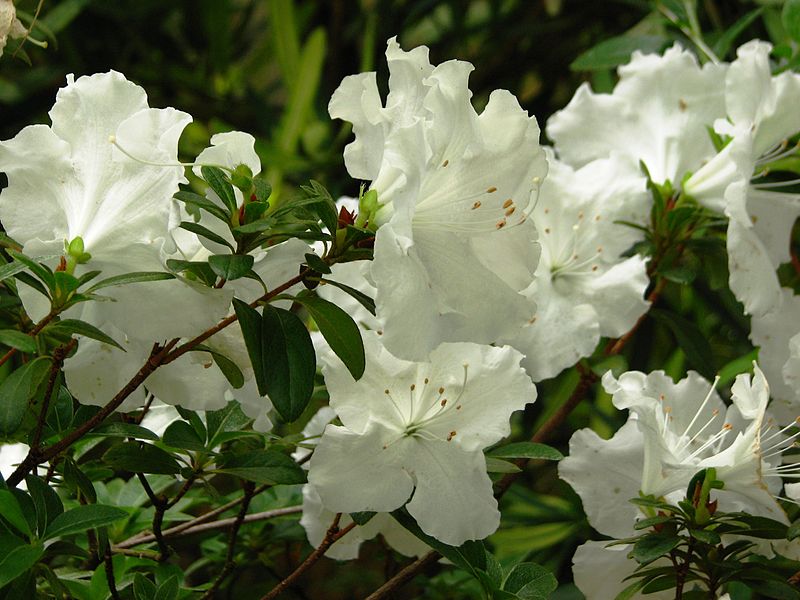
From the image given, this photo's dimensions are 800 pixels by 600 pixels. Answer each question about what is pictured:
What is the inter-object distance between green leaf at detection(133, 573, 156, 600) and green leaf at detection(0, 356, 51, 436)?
0.13 metres

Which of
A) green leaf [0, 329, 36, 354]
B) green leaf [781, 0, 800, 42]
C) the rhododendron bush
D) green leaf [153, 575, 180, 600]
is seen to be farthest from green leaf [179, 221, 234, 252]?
green leaf [781, 0, 800, 42]

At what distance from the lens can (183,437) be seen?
0.78 m

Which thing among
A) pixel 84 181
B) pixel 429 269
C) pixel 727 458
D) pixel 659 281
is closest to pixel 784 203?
pixel 659 281

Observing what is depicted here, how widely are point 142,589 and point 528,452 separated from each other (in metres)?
0.30

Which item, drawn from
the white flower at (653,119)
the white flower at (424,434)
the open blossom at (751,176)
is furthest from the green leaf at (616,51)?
the white flower at (424,434)

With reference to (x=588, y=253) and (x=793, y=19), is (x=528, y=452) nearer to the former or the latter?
(x=588, y=253)

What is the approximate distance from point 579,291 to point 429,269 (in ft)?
1.29

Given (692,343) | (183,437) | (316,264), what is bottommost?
(692,343)

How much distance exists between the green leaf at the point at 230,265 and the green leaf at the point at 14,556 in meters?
0.20

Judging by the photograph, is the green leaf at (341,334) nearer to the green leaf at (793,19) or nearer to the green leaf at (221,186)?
the green leaf at (221,186)

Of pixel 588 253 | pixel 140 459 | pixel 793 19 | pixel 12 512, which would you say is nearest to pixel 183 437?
pixel 140 459

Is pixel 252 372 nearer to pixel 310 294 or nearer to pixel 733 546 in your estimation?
pixel 310 294

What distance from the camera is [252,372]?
0.76 metres

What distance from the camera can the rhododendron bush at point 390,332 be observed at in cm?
68
